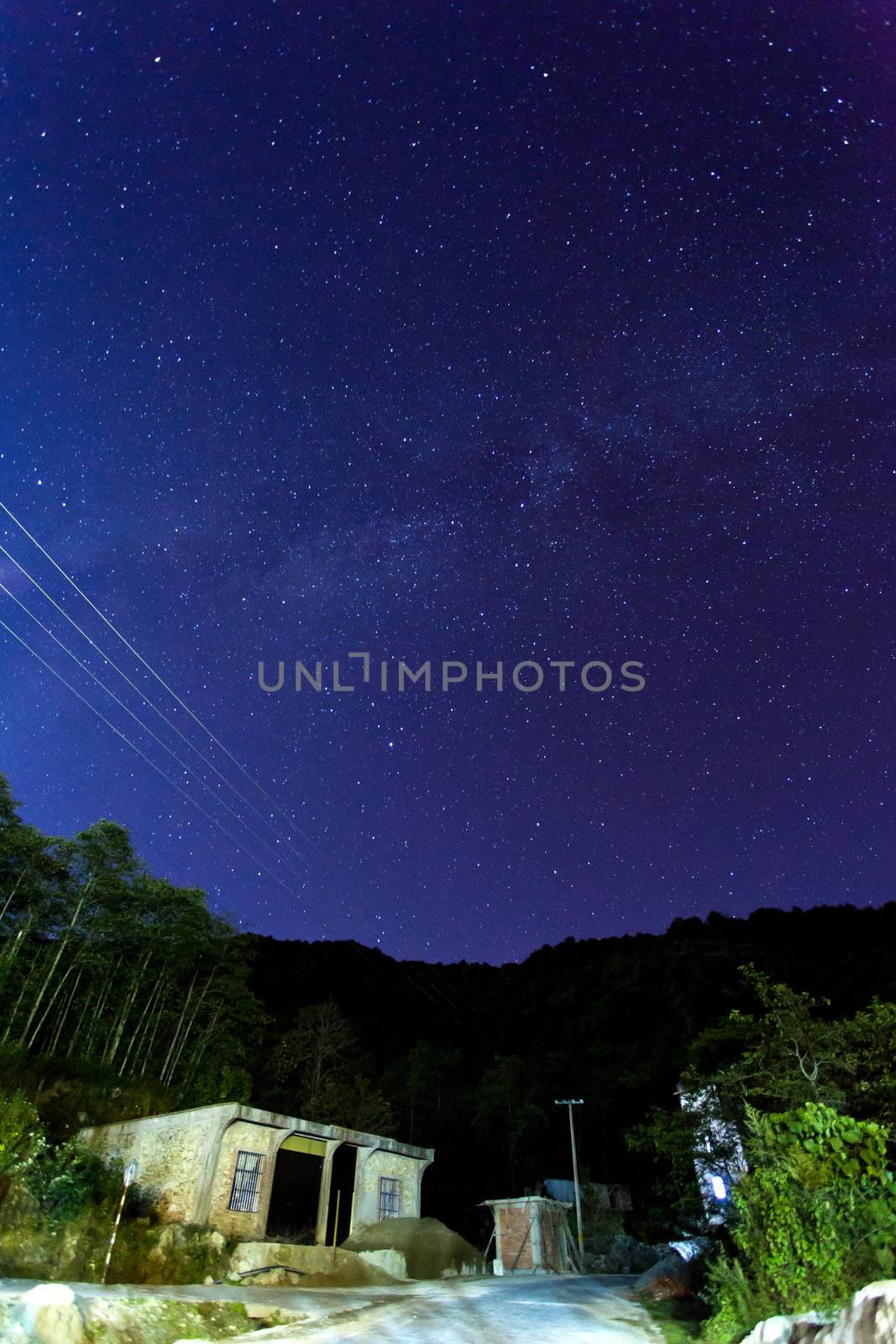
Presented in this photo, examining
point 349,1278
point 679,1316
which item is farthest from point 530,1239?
point 679,1316

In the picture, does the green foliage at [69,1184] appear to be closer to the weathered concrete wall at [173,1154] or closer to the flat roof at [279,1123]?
the weathered concrete wall at [173,1154]

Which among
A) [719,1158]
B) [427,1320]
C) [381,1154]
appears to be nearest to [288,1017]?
[381,1154]

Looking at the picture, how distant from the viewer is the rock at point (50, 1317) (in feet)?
28.0

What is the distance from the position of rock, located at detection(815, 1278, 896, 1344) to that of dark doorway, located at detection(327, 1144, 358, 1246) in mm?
20864

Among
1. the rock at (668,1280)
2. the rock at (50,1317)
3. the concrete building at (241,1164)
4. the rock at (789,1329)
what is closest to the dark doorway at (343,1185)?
the concrete building at (241,1164)

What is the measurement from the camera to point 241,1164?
20406 millimetres

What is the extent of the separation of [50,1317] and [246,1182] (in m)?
13.3

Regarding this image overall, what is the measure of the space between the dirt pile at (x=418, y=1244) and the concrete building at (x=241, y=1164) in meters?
0.76

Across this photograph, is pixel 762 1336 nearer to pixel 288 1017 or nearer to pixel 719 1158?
pixel 719 1158

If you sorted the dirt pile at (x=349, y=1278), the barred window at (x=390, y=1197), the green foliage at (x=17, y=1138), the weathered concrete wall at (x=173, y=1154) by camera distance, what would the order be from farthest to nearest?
the barred window at (x=390, y=1197) → the weathered concrete wall at (x=173, y=1154) → the dirt pile at (x=349, y=1278) → the green foliage at (x=17, y=1138)

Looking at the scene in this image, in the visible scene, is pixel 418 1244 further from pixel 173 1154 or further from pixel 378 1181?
pixel 173 1154

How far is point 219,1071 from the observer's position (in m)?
33.8

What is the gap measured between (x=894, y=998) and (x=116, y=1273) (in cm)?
4171

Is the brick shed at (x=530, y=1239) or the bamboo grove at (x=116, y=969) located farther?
the bamboo grove at (x=116, y=969)
